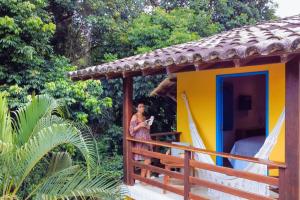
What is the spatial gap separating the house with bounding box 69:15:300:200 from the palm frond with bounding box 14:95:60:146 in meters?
1.43

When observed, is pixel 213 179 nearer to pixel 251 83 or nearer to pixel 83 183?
pixel 83 183

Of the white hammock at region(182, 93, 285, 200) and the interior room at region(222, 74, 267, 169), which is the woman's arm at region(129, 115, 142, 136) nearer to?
the white hammock at region(182, 93, 285, 200)

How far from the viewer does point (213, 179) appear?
590 cm

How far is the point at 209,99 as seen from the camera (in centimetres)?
726

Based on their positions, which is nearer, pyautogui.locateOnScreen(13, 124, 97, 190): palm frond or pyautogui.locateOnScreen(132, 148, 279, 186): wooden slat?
pyautogui.locateOnScreen(132, 148, 279, 186): wooden slat

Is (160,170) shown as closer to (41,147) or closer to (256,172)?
(256,172)

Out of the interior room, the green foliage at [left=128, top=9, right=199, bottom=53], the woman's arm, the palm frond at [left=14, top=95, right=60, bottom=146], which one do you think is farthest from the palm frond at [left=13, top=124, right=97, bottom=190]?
the green foliage at [left=128, top=9, right=199, bottom=53]

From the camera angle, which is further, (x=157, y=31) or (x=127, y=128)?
(x=157, y=31)

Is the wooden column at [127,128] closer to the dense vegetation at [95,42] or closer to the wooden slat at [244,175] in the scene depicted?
the dense vegetation at [95,42]

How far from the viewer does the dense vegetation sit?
27.4 ft

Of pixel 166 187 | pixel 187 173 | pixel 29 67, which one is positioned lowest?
pixel 166 187

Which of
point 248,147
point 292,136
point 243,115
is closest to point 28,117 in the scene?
point 292,136

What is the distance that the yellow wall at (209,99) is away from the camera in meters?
6.02

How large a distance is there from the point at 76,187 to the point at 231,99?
13.2 feet
